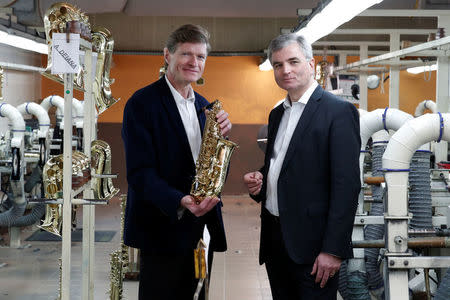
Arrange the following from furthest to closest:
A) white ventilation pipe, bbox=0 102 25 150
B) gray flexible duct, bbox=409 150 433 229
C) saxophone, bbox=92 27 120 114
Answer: white ventilation pipe, bbox=0 102 25 150
gray flexible duct, bbox=409 150 433 229
saxophone, bbox=92 27 120 114

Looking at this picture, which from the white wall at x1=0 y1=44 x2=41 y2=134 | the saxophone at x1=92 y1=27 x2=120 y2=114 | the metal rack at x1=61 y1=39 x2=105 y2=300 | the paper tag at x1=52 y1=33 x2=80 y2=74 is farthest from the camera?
the white wall at x1=0 y1=44 x2=41 y2=134

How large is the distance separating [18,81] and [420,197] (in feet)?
31.3

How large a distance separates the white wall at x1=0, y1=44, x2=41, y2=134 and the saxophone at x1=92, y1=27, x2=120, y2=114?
665 cm

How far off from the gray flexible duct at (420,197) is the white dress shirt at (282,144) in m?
2.04

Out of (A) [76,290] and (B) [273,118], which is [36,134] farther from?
(B) [273,118]

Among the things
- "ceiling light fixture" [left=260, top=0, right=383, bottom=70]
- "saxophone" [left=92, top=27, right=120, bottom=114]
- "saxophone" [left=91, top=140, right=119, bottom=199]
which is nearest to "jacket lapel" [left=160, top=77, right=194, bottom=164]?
"saxophone" [left=92, top=27, right=120, bottom=114]

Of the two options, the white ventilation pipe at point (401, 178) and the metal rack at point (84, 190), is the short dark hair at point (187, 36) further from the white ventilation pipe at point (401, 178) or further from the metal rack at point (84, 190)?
the white ventilation pipe at point (401, 178)

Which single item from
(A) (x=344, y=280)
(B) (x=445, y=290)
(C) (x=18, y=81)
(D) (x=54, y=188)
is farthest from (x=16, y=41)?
(B) (x=445, y=290)

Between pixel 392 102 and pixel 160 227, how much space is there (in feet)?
20.6

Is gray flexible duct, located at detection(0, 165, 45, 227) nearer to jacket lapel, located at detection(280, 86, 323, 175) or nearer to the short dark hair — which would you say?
the short dark hair

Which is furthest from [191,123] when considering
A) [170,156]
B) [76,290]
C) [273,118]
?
[76,290]

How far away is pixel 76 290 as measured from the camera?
19.0 feet

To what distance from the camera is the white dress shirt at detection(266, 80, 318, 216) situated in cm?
270

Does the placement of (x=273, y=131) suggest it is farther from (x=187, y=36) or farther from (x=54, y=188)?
(x=54, y=188)
